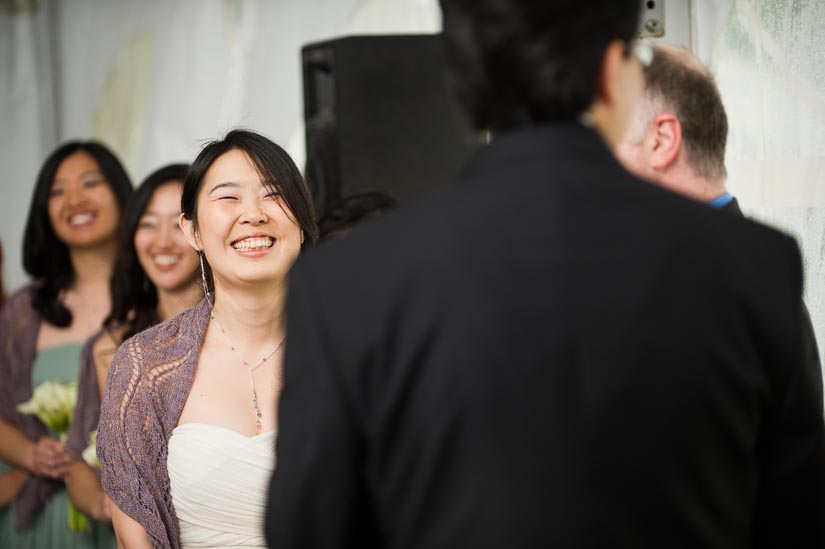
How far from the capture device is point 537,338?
1.20m

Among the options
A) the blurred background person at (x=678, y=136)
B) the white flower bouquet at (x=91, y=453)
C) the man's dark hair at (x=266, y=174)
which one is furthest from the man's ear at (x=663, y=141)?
the white flower bouquet at (x=91, y=453)

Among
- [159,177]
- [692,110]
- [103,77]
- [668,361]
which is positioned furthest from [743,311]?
[103,77]

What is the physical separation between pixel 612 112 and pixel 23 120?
4.95 meters

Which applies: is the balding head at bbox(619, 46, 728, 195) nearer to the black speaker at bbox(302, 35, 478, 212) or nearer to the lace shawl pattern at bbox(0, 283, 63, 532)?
the black speaker at bbox(302, 35, 478, 212)

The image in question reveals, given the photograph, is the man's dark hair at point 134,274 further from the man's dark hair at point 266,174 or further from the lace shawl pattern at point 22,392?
the man's dark hair at point 266,174

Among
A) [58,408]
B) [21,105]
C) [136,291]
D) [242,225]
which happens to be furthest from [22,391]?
[21,105]

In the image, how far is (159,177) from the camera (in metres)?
3.65

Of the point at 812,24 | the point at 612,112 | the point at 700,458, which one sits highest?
the point at 812,24

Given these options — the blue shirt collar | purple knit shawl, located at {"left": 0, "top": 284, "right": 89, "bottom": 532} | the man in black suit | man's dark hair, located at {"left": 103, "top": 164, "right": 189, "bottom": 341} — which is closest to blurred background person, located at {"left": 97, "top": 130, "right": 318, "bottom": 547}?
man's dark hair, located at {"left": 103, "top": 164, "right": 189, "bottom": 341}

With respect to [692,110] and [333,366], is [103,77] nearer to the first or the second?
[692,110]

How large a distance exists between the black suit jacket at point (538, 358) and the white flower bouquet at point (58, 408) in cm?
255

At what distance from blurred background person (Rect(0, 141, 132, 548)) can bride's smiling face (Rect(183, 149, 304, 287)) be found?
4.79 ft

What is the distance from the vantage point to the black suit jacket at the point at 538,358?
1.21 m

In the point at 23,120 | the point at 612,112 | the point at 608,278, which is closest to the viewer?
the point at 608,278
